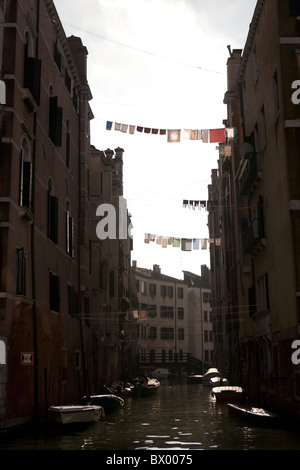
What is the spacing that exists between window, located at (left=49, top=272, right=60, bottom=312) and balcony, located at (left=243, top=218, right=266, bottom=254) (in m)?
8.23

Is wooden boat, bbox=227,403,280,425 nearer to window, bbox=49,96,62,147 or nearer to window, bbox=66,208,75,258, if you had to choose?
window, bbox=66,208,75,258

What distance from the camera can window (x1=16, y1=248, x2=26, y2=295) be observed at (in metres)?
17.3

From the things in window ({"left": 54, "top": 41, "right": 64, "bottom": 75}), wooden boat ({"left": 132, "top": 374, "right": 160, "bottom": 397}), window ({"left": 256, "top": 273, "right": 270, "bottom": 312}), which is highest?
window ({"left": 54, "top": 41, "right": 64, "bottom": 75})

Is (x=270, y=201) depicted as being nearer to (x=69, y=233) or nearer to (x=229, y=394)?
(x=69, y=233)

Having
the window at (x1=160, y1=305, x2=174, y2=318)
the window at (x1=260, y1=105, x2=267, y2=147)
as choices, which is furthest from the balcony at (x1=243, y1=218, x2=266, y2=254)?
the window at (x1=160, y1=305, x2=174, y2=318)

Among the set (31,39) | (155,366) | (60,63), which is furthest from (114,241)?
(155,366)

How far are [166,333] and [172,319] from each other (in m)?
2.40

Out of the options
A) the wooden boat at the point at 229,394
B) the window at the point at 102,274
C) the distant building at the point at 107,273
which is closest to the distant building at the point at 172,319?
the distant building at the point at 107,273

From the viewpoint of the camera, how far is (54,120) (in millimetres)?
Result: 22672

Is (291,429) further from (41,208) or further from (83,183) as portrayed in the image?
(83,183)

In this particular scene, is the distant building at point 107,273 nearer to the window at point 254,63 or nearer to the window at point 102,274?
the window at point 102,274

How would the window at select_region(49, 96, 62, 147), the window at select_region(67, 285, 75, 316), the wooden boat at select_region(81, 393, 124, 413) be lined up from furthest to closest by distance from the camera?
the window at select_region(67, 285, 75, 316)
the wooden boat at select_region(81, 393, 124, 413)
the window at select_region(49, 96, 62, 147)
